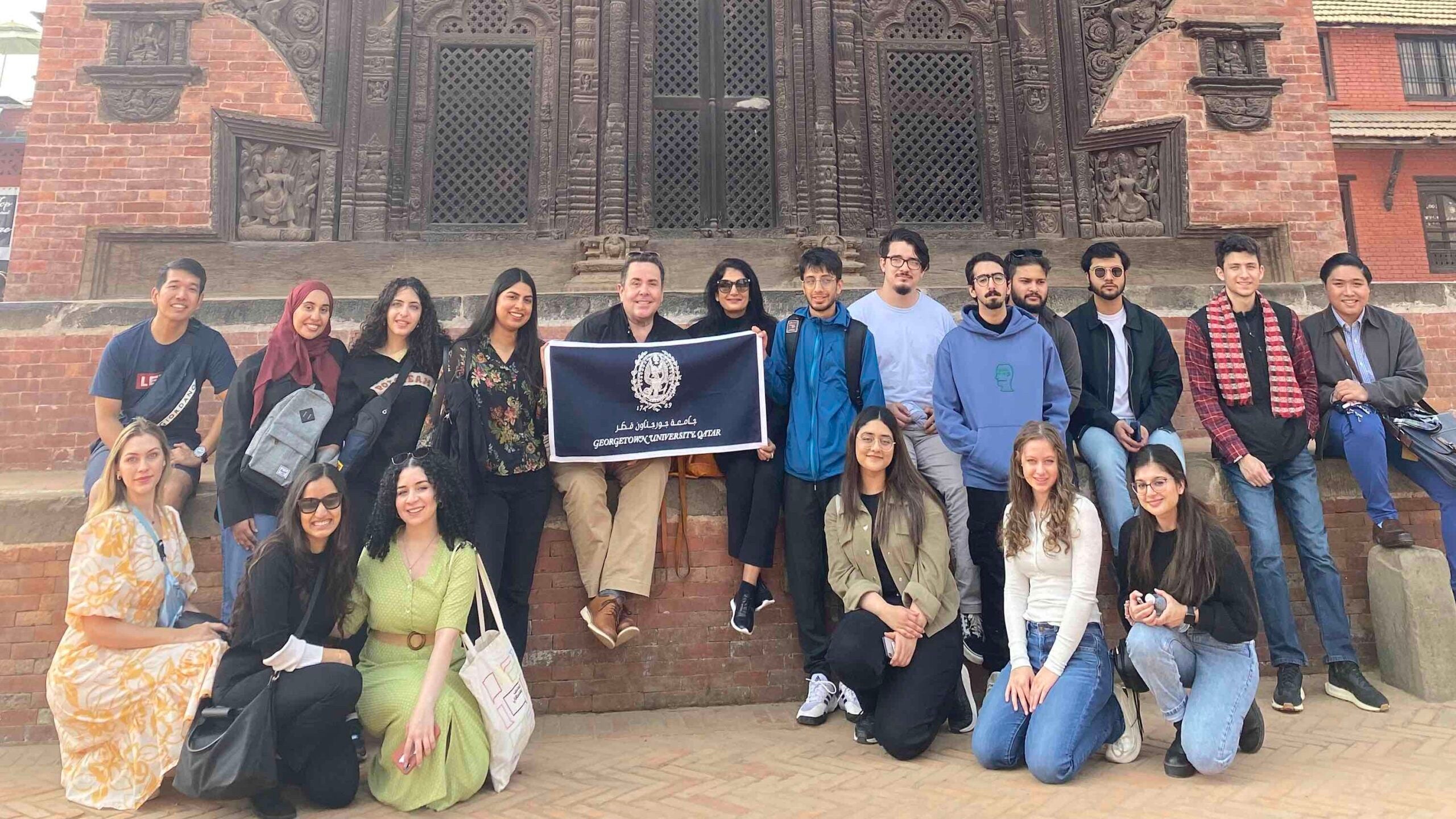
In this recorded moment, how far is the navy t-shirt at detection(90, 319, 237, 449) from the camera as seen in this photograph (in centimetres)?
471

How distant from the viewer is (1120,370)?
5066 millimetres

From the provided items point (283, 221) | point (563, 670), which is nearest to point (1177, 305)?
point (563, 670)

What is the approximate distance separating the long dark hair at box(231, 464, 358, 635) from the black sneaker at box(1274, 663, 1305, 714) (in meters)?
4.59

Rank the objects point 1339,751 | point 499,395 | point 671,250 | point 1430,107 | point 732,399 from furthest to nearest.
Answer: point 1430,107 < point 671,250 < point 732,399 < point 499,395 < point 1339,751

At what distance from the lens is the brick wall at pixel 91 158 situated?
7520mm

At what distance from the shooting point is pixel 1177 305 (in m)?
8.02

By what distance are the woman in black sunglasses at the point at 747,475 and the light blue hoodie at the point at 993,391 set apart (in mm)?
900

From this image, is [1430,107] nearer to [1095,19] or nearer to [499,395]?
[1095,19]

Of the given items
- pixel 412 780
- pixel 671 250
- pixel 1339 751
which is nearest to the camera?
pixel 412 780

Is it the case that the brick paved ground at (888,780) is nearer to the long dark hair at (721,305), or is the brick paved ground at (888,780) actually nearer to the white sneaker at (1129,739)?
the white sneaker at (1129,739)

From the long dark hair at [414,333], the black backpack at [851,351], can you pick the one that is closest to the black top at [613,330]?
the black backpack at [851,351]

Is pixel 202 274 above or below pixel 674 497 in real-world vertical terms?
above

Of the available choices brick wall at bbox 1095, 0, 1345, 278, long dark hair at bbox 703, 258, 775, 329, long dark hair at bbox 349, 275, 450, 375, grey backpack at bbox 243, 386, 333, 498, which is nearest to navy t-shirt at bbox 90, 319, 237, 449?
grey backpack at bbox 243, 386, 333, 498

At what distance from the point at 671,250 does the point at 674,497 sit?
162 inches
